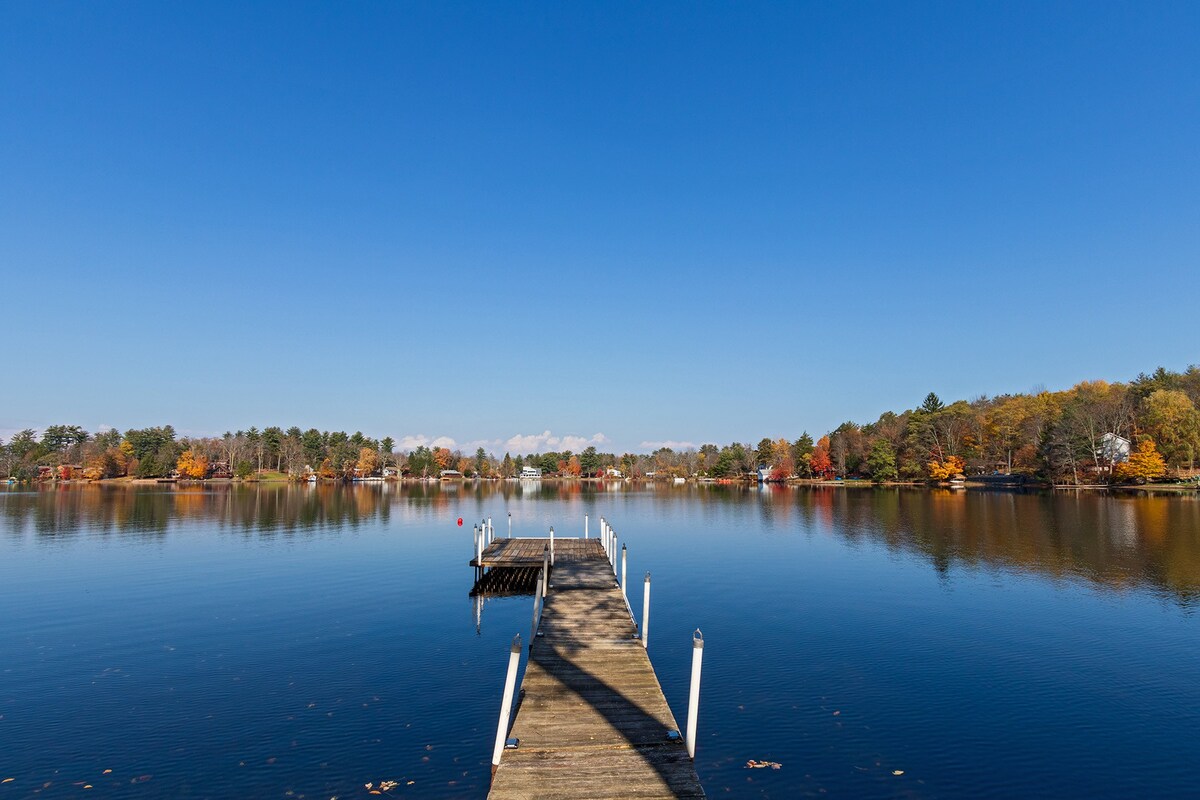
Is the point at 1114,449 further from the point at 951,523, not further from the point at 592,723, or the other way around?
the point at 592,723

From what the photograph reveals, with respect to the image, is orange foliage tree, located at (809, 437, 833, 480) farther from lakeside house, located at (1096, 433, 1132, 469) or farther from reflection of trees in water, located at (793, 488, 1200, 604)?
reflection of trees in water, located at (793, 488, 1200, 604)

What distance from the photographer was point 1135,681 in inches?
690

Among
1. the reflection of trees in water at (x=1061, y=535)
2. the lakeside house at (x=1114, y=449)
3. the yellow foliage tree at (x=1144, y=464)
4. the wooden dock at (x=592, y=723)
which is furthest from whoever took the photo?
the lakeside house at (x=1114, y=449)

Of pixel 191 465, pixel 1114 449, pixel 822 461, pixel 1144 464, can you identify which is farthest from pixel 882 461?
pixel 191 465

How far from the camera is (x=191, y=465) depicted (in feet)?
578

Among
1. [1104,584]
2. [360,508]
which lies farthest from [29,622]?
[360,508]

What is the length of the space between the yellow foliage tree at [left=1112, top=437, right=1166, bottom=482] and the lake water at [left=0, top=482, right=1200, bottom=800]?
244ft

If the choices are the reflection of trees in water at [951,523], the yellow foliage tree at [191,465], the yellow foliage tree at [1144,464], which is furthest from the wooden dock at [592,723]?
the yellow foliage tree at [191,465]

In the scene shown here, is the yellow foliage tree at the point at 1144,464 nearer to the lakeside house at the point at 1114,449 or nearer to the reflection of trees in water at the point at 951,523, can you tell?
the lakeside house at the point at 1114,449

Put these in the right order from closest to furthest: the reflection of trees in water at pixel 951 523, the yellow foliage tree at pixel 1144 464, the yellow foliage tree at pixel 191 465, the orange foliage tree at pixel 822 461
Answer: the reflection of trees in water at pixel 951 523, the yellow foliage tree at pixel 1144 464, the yellow foliage tree at pixel 191 465, the orange foliage tree at pixel 822 461

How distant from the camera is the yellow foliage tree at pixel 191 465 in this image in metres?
176

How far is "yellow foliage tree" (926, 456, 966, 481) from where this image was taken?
13312 centimetres

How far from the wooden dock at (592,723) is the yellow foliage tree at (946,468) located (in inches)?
5261

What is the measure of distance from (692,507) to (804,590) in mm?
57486
